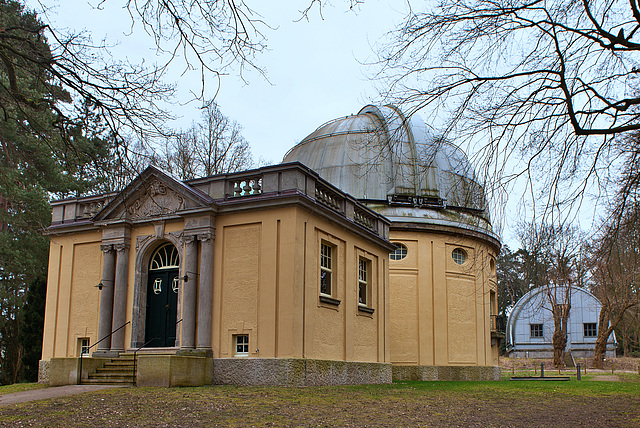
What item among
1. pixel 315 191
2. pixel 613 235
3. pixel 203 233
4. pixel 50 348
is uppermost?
pixel 315 191

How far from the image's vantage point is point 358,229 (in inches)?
762

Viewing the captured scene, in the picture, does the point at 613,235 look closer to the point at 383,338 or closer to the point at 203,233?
the point at 203,233

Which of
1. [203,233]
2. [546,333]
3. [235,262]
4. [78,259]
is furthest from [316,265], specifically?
[546,333]

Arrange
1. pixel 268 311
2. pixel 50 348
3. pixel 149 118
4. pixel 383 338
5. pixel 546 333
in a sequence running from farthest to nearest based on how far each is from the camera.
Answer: pixel 546 333
pixel 383 338
pixel 50 348
pixel 268 311
pixel 149 118

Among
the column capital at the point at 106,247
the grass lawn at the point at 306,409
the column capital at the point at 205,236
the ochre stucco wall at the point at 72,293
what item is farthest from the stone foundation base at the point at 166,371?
the column capital at the point at 106,247

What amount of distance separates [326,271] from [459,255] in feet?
37.2

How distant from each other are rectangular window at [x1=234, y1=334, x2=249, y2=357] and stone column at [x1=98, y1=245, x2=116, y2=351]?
165 inches

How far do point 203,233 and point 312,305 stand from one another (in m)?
3.60

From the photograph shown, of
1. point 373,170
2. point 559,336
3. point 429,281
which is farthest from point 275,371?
point 559,336

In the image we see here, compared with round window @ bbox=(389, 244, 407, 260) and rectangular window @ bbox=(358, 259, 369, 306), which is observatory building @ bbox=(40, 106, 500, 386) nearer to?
rectangular window @ bbox=(358, 259, 369, 306)

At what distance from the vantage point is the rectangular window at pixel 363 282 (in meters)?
20.4

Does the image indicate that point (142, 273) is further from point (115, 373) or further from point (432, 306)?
point (432, 306)

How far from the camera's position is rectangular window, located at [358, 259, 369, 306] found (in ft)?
66.8

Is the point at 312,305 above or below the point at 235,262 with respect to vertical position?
below
